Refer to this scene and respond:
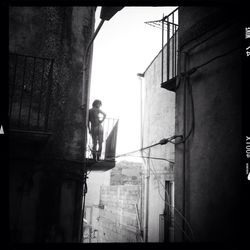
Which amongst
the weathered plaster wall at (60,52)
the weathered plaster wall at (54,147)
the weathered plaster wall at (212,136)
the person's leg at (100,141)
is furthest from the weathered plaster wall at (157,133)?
the weathered plaster wall at (212,136)

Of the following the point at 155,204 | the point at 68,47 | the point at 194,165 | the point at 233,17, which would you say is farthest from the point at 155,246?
the point at 155,204

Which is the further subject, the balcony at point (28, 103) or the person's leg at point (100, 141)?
the person's leg at point (100, 141)

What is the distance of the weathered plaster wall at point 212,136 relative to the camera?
153 inches

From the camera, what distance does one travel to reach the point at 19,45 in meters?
6.07

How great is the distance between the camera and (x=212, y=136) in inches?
171

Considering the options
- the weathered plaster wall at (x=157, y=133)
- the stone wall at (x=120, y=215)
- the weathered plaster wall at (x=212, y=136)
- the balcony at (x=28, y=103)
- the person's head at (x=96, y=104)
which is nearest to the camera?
the weathered plaster wall at (x=212, y=136)

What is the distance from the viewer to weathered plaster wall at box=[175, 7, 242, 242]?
3.89 meters

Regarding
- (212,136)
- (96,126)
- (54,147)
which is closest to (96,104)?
(96,126)

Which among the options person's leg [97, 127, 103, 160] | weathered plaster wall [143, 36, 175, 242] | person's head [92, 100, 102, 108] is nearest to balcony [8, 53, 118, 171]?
person's leg [97, 127, 103, 160]

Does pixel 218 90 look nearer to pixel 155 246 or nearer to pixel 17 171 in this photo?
pixel 155 246

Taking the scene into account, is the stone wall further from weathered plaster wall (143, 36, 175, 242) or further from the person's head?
the person's head

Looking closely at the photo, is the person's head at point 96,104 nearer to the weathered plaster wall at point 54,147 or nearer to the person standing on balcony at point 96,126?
the person standing on balcony at point 96,126

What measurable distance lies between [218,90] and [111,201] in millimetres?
13887

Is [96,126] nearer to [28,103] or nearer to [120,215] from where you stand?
[28,103]
